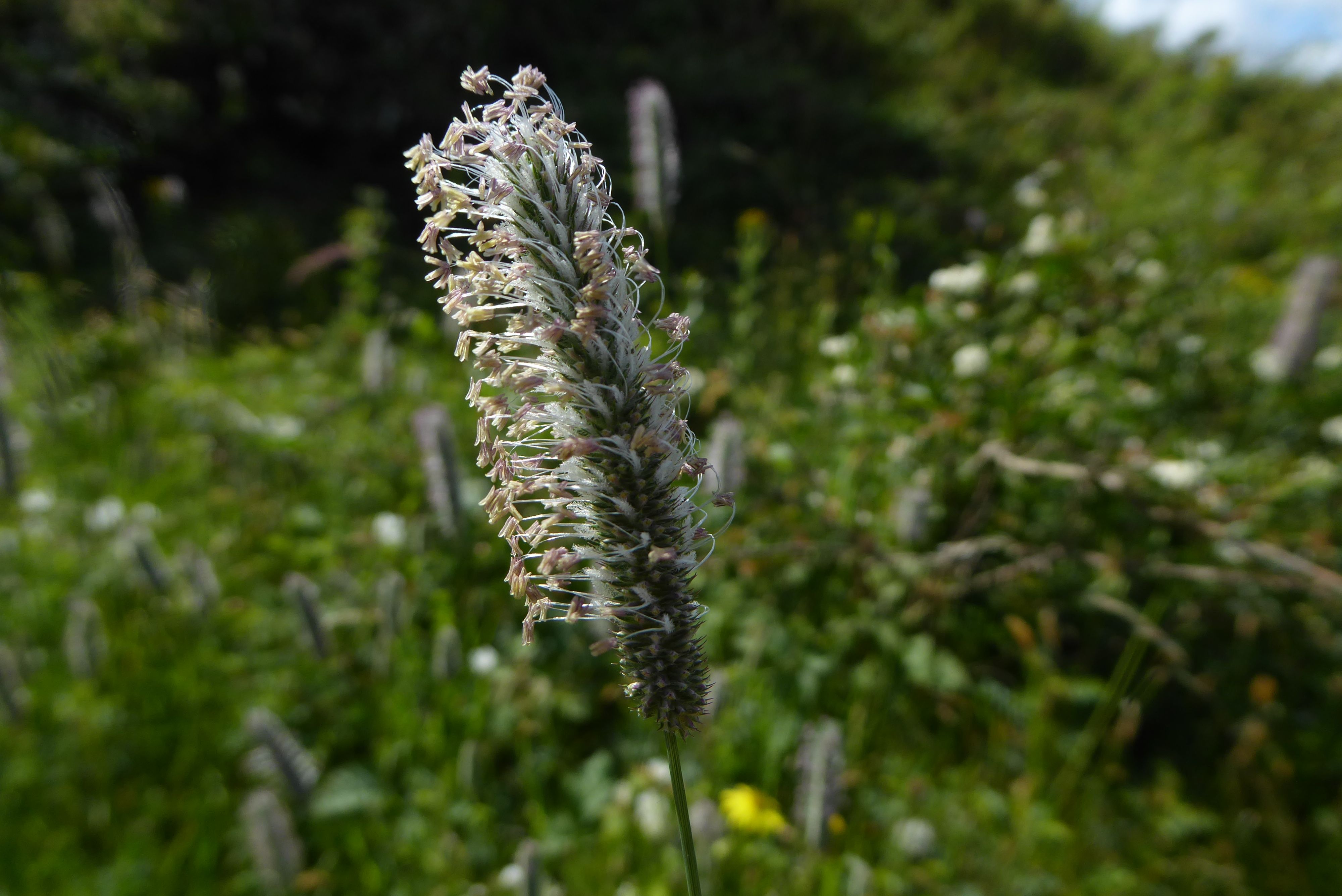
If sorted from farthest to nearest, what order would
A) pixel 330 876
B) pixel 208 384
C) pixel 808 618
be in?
pixel 208 384 → pixel 808 618 → pixel 330 876

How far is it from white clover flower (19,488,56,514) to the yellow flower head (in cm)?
343

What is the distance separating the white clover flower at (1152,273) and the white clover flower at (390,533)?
3.75m

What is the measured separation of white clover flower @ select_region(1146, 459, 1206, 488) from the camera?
8.87ft

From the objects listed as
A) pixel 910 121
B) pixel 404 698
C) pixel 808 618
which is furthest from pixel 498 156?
pixel 910 121

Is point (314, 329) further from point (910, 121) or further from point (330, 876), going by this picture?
point (910, 121)

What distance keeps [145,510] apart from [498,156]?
358cm

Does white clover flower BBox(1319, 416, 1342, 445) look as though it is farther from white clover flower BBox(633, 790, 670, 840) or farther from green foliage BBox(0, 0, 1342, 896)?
white clover flower BBox(633, 790, 670, 840)

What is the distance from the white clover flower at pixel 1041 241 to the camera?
350cm

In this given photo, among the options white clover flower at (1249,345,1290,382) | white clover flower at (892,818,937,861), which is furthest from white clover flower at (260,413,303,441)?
white clover flower at (1249,345,1290,382)

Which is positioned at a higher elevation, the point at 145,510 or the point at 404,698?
the point at 145,510

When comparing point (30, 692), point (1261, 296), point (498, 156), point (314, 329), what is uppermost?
point (314, 329)

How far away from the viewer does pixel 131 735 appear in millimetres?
2670

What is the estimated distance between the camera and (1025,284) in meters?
3.38

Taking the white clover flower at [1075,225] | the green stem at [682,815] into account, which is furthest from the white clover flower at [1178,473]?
the green stem at [682,815]
